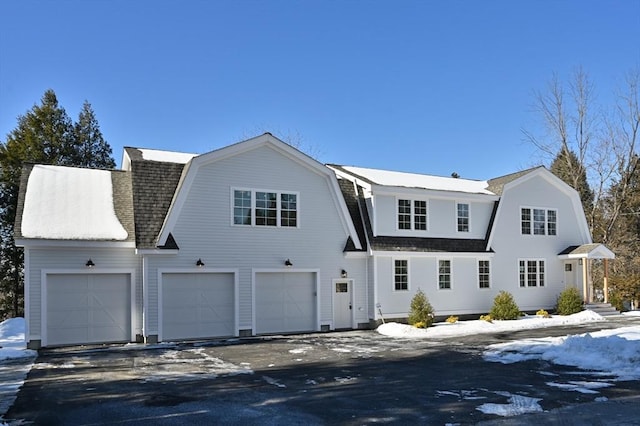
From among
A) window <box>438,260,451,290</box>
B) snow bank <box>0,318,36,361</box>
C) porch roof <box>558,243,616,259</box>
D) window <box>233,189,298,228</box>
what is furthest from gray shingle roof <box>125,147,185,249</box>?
porch roof <box>558,243,616,259</box>

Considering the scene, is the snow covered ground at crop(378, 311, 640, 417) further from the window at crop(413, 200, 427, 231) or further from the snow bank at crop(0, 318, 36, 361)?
the snow bank at crop(0, 318, 36, 361)

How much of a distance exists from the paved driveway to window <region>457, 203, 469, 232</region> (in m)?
8.86

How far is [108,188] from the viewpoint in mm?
19500

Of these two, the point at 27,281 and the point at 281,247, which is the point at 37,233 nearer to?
the point at 27,281

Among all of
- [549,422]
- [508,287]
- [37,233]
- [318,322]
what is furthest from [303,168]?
[549,422]

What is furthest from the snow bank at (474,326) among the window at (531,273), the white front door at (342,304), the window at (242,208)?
the window at (242,208)

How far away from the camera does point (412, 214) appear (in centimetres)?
2281

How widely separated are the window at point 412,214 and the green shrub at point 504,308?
14.0 feet

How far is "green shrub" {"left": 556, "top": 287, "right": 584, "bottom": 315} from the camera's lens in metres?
24.5

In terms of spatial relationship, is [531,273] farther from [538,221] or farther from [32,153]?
[32,153]

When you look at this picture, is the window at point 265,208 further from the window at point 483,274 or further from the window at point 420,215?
the window at point 483,274

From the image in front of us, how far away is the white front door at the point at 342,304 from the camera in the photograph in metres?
21.1

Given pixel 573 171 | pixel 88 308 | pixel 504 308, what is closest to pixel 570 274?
pixel 504 308

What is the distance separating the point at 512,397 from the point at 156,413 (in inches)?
226
